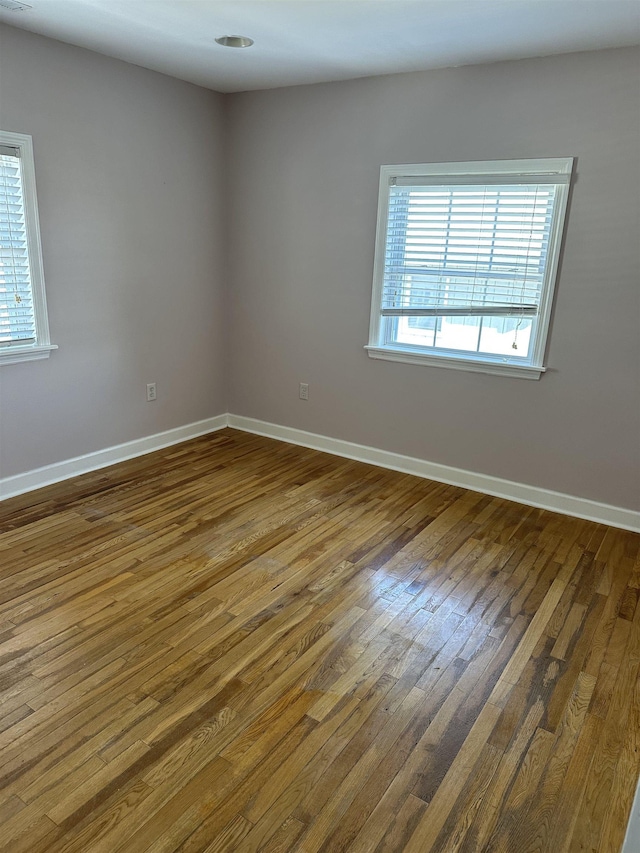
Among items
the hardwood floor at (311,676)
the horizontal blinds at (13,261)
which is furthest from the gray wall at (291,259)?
the hardwood floor at (311,676)

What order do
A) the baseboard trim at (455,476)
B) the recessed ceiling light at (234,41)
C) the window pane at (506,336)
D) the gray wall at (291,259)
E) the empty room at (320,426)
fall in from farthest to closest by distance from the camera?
the window pane at (506,336) < the baseboard trim at (455,476) < the gray wall at (291,259) < the recessed ceiling light at (234,41) < the empty room at (320,426)

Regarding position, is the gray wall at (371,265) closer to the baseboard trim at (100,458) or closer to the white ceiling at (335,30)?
the white ceiling at (335,30)

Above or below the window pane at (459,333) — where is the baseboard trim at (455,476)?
below

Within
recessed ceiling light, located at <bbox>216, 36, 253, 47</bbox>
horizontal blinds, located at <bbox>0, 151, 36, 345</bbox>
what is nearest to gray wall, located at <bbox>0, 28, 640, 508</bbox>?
horizontal blinds, located at <bbox>0, 151, 36, 345</bbox>

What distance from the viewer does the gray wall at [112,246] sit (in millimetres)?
3388

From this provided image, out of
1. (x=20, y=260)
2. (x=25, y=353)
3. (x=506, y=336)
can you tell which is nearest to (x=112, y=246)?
(x=20, y=260)

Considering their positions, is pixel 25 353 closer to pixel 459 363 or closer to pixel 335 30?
pixel 335 30

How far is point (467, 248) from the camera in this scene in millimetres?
3674

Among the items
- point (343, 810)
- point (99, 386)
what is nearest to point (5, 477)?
point (99, 386)

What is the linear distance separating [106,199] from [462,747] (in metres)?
3.58

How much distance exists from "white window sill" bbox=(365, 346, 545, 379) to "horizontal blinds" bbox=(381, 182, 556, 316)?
0.27 m

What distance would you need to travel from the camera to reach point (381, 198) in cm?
389

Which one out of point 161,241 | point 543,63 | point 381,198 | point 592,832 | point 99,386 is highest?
point 543,63

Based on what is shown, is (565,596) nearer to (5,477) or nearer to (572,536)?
(572,536)
